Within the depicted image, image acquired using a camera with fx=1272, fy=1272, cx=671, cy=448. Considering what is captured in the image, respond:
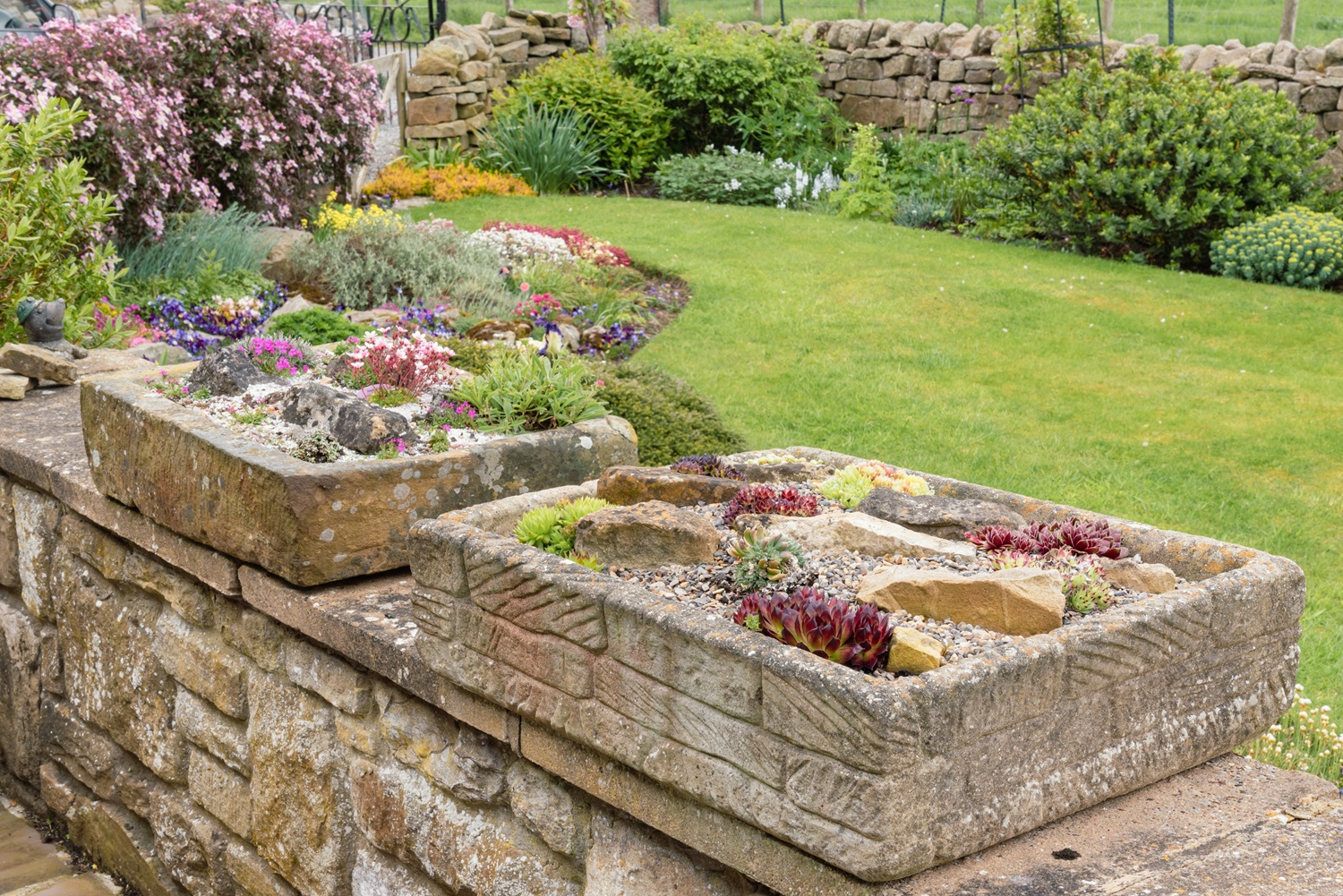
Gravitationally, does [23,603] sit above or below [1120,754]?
below

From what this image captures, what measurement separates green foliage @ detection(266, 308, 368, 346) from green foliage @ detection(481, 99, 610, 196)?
776 cm

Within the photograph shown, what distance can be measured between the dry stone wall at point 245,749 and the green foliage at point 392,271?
3888mm

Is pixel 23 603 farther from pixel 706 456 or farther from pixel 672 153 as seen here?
pixel 672 153

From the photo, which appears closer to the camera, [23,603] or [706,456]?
[706,456]

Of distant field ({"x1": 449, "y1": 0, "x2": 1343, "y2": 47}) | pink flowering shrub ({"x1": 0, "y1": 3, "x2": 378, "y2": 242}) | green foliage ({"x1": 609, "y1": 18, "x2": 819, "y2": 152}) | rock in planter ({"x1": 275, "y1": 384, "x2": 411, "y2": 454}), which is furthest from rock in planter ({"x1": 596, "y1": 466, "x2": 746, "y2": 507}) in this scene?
distant field ({"x1": 449, "y1": 0, "x2": 1343, "y2": 47})

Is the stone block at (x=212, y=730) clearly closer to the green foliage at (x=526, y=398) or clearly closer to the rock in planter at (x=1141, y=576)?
the green foliage at (x=526, y=398)

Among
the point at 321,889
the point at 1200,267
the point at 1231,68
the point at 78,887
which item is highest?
the point at 1231,68

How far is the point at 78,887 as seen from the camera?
3.90 m

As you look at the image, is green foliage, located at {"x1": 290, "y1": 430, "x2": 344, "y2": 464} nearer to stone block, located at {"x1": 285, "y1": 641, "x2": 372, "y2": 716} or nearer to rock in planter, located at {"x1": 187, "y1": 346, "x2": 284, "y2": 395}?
stone block, located at {"x1": 285, "y1": 641, "x2": 372, "y2": 716}

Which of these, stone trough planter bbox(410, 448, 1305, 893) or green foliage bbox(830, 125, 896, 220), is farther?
green foliage bbox(830, 125, 896, 220)

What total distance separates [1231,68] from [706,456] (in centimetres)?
953

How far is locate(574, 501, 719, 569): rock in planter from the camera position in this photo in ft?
8.22

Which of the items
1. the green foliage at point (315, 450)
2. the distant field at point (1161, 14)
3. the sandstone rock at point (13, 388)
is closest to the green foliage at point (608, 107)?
the distant field at point (1161, 14)

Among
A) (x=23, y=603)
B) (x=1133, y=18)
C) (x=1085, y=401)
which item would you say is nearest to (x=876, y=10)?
(x=1133, y=18)
